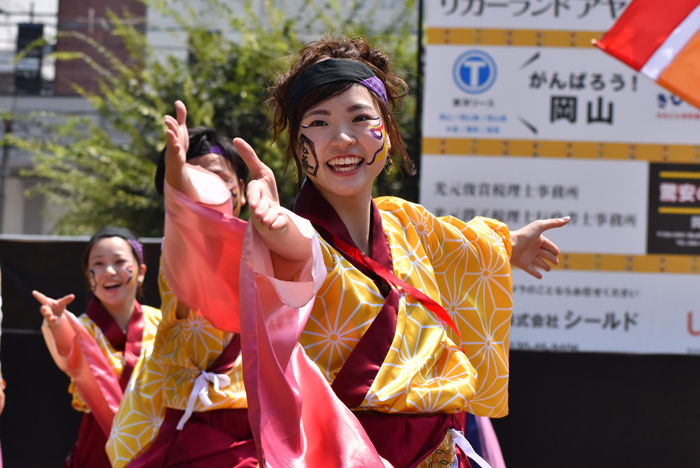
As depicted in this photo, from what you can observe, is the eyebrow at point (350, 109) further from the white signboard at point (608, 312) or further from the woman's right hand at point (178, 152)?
the white signboard at point (608, 312)

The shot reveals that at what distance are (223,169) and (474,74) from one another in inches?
70.9

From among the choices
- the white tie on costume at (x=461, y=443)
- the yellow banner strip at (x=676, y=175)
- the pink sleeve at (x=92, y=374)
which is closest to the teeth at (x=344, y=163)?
the white tie on costume at (x=461, y=443)

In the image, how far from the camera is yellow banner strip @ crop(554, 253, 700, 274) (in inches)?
145

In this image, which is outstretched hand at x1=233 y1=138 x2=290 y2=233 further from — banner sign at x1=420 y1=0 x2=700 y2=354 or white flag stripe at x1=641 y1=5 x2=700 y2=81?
banner sign at x1=420 y1=0 x2=700 y2=354

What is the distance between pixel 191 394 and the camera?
209 cm

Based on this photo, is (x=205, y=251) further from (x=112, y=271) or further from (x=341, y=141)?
(x=112, y=271)

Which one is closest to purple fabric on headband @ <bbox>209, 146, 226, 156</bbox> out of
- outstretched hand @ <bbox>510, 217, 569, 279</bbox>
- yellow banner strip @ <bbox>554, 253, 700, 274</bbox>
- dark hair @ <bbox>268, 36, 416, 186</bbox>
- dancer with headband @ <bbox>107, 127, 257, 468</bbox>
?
dancer with headband @ <bbox>107, 127, 257, 468</bbox>

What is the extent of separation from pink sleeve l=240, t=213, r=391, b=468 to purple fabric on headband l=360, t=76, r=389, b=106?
16.7 inches

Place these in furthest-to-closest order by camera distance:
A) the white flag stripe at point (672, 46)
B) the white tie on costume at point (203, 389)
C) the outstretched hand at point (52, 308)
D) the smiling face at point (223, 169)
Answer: the white flag stripe at point (672, 46) → the outstretched hand at point (52, 308) → the smiling face at point (223, 169) → the white tie on costume at point (203, 389)

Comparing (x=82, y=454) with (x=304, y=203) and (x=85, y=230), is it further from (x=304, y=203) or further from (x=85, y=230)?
(x=85, y=230)

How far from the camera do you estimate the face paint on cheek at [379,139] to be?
1.52 m

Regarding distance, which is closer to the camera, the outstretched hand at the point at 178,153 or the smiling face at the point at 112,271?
the outstretched hand at the point at 178,153

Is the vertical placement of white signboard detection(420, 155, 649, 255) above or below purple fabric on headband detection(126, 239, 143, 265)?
above

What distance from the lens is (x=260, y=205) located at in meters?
1.18
